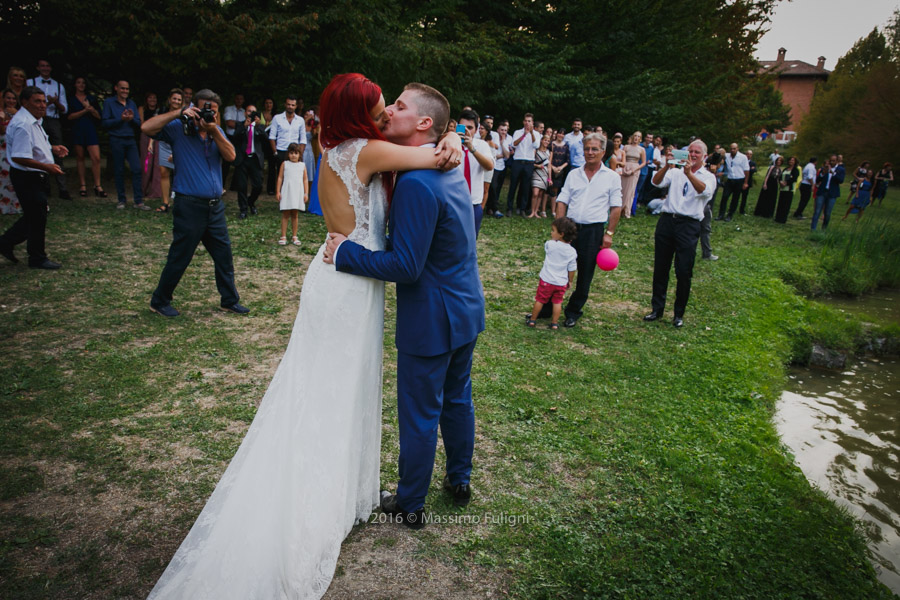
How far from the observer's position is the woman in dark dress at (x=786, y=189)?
58.2 ft

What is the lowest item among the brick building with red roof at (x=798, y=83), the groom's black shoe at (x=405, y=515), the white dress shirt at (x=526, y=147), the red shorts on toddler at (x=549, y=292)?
the groom's black shoe at (x=405, y=515)

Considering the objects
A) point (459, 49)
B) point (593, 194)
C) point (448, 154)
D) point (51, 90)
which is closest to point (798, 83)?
point (459, 49)

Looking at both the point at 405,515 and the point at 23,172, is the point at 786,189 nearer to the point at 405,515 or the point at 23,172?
the point at 405,515

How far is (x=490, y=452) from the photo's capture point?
4016 mm

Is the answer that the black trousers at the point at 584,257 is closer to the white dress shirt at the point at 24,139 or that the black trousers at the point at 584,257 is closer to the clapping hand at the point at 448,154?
the clapping hand at the point at 448,154

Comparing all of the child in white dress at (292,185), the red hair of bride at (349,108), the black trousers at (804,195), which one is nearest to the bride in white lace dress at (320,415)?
the red hair of bride at (349,108)

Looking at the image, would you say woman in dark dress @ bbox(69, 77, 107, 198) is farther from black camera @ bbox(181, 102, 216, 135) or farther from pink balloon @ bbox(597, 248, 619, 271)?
pink balloon @ bbox(597, 248, 619, 271)

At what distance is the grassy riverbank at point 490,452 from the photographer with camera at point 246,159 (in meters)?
4.19

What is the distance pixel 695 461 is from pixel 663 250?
3.74 meters

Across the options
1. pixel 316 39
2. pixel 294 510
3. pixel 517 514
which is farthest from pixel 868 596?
pixel 316 39

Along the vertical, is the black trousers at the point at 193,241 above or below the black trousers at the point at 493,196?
Answer: below

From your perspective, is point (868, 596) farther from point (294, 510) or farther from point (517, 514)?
point (294, 510)

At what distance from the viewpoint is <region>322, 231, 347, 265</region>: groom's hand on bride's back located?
9.05 feet

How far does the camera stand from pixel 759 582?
3.05 metres
